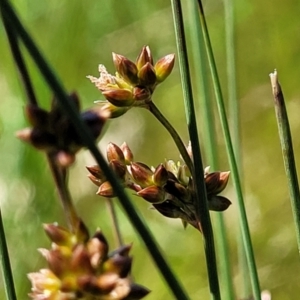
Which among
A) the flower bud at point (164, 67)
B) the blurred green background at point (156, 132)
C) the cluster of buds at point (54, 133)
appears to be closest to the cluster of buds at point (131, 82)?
the flower bud at point (164, 67)

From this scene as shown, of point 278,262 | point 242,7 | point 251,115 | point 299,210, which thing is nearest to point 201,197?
point 299,210

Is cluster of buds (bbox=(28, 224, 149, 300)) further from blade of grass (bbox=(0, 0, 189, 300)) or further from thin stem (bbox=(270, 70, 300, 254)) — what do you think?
thin stem (bbox=(270, 70, 300, 254))

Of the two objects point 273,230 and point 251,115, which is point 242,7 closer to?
point 251,115

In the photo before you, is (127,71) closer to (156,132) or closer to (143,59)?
(143,59)

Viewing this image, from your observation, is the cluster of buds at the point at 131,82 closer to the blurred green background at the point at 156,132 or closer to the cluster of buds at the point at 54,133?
the cluster of buds at the point at 54,133

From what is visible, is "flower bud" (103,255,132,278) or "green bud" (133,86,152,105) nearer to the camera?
"flower bud" (103,255,132,278)

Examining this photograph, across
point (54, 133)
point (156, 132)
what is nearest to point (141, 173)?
point (54, 133)

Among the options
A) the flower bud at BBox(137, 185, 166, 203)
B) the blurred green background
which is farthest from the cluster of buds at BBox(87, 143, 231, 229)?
the blurred green background
